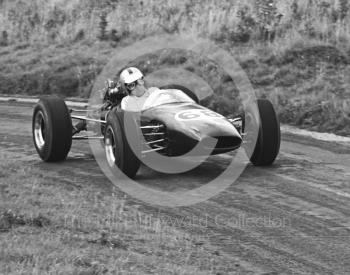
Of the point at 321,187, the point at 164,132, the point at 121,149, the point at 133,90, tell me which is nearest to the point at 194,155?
the point at 164,132

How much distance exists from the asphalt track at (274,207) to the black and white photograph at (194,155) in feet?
0.08

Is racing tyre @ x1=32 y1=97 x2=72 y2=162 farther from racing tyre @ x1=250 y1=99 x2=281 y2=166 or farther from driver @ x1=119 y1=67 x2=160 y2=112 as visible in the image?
racing tyre @ x1=250 y1=99 x2=281 y2=166

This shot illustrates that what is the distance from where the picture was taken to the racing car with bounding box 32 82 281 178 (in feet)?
30.4

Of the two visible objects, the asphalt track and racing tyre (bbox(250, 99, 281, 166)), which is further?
racing tyre (bbox(250, 99, 281, 166))

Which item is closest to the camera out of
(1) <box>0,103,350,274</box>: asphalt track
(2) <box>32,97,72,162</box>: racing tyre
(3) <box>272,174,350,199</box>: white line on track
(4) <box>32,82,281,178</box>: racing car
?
(1) <box>0,103,350,274</box>: asphalt track

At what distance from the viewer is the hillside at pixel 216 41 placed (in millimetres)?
15570

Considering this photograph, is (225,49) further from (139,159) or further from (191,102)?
(139,159)

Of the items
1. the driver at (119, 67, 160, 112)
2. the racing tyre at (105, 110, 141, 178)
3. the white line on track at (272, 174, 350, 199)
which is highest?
the driver at (119, 67, 160, 112)

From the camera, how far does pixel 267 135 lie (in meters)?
9.86

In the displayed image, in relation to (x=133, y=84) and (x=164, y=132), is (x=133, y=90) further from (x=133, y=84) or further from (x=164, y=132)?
(x=164, y=132)

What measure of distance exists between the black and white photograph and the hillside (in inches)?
2.2

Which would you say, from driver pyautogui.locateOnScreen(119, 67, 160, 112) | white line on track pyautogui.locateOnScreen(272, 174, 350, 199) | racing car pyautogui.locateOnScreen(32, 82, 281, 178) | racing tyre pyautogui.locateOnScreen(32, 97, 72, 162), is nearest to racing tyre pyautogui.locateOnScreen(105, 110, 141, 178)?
racing car pyautogui.locateOnScreen(32, 82, 281, 178)

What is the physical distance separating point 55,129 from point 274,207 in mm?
3905

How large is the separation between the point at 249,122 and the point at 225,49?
9.37 metres
